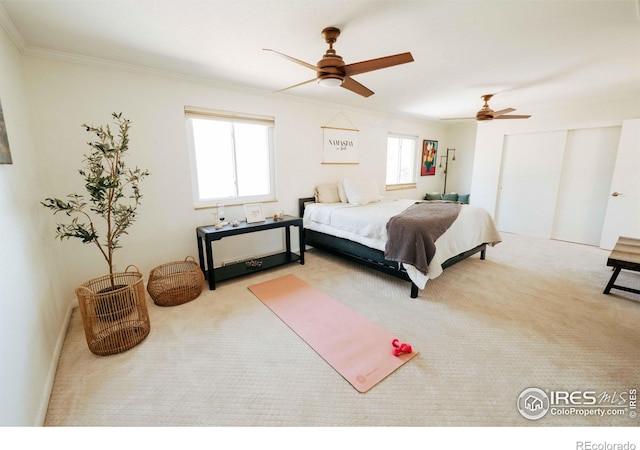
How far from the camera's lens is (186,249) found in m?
3.13

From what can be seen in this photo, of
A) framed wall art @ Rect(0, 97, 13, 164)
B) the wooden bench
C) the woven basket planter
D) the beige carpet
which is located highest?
framed wall art @ Rect(0, 97, 13, 164)

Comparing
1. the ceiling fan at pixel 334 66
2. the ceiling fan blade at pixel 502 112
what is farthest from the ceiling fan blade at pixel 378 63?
the ceiling fan blade at pixel 502 112

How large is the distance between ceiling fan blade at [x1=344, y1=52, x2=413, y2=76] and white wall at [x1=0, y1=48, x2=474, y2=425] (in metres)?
1.82

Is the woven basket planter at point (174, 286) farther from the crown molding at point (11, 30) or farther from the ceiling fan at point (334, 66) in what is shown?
the ceiling fan at point (334, 66)

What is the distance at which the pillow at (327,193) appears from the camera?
4090 millimetres

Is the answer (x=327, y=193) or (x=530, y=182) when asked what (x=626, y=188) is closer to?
(x=530, y=182)

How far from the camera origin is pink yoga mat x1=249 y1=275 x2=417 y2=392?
1762 millimetres

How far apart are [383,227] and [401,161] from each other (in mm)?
3360

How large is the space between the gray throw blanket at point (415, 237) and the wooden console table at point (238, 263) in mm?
1308

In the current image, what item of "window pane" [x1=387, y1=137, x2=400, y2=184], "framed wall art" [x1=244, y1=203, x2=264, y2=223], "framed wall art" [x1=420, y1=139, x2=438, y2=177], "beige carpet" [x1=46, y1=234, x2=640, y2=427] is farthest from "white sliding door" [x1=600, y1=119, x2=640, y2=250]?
"framed wall art" [x1=244, y1=203, x2=264, y2=223]

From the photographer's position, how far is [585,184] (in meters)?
4.27

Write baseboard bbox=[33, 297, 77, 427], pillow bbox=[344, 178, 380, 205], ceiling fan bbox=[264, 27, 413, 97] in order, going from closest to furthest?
baseboard bbox=[33, 297, 77, 427]
ceiling fan bbox=[264, 27, 413, 97]
pillow bbox=[344, 178, 380, 205]

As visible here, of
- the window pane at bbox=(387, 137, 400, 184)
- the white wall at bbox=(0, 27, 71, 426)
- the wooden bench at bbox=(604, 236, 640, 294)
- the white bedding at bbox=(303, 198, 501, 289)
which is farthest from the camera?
the window pane at bbox=(387, 137, 400, 184)

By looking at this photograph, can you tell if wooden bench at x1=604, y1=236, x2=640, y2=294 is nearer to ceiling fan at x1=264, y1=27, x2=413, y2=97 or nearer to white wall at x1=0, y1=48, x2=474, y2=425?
ceiling fan at x1=264, y1=27, x2=413, y2=97
